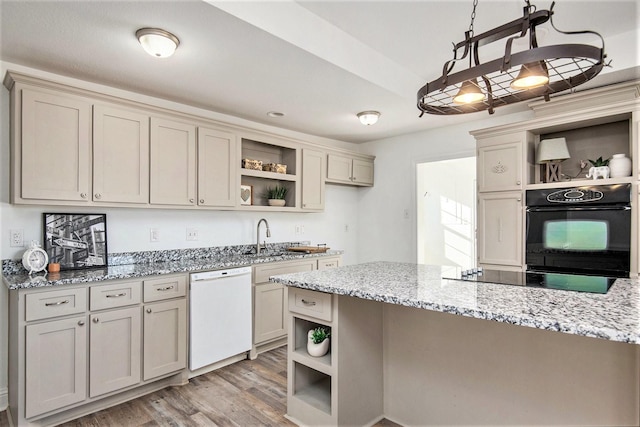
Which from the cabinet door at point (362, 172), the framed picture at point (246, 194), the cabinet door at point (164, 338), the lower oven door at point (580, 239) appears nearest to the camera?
the cabinet door at point (164, 338)

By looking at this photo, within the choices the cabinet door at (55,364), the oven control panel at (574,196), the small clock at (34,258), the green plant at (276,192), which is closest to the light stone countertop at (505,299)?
the oven control panel at (574,196)

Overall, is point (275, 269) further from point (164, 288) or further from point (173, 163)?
point (173, 163)

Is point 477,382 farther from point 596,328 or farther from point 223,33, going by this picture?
point 223,33

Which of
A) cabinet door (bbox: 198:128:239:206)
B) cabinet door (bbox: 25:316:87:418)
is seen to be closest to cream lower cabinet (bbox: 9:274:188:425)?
cabinet door (bbox: 25:316:87:418)

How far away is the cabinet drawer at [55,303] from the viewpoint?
2.11 m

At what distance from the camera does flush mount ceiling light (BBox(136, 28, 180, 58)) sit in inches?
81.4

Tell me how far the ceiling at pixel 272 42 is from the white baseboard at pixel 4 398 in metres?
2.27

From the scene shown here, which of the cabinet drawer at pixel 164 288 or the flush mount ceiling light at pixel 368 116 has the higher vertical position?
the flush mount ceiling light at pixel 368 116

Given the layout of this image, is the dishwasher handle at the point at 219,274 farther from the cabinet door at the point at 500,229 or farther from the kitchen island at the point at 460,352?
the cabinet door at the point at 500,229

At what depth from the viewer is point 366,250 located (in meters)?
5.14

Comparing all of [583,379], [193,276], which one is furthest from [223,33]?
[583,379]

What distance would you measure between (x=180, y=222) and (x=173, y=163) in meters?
0.63

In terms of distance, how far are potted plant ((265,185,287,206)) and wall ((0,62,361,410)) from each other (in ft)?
0.71

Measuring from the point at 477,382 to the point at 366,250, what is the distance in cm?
337
